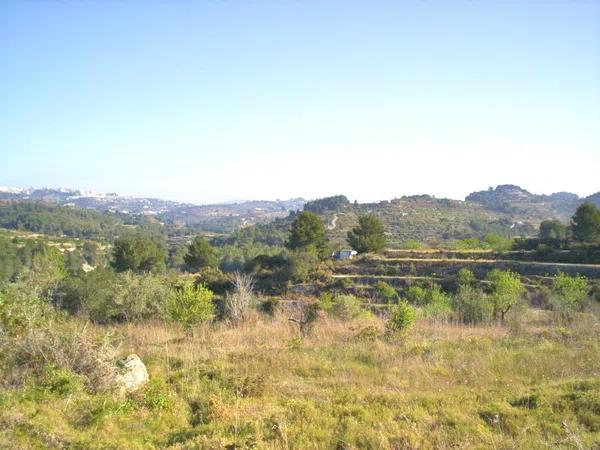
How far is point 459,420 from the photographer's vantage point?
4418mm

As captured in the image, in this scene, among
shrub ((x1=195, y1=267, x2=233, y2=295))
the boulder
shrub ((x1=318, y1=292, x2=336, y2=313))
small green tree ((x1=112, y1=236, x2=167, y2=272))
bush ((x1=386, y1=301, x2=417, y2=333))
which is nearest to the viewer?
the boulder

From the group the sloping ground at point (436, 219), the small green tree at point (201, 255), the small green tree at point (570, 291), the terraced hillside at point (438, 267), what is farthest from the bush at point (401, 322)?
the sloping ground at point (436, 219)

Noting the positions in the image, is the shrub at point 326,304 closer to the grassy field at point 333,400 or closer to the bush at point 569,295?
the grassy field at point 333,400

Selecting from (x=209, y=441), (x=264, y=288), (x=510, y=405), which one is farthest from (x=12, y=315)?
(x=264, y=288)

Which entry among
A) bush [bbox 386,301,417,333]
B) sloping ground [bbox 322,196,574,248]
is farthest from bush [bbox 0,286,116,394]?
sloping ground [bbox 322,196,574,248]

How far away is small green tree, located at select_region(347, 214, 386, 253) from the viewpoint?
161 ft

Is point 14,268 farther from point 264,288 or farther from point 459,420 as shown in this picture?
point 459,420

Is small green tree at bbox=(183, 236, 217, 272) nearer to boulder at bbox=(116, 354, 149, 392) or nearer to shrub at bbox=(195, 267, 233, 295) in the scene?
→ shrub at bbox=(195, 267, 233, 295)

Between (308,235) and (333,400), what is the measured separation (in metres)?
42.5

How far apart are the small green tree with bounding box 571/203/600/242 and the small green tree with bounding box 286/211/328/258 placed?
2759 cm

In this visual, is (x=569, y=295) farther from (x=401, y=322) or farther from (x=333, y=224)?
(x=333, y=224)

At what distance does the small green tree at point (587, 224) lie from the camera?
4075cm

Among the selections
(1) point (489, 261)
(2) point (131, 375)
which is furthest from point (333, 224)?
(2) point (131, 375)

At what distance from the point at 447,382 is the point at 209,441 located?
3557 millimetres
